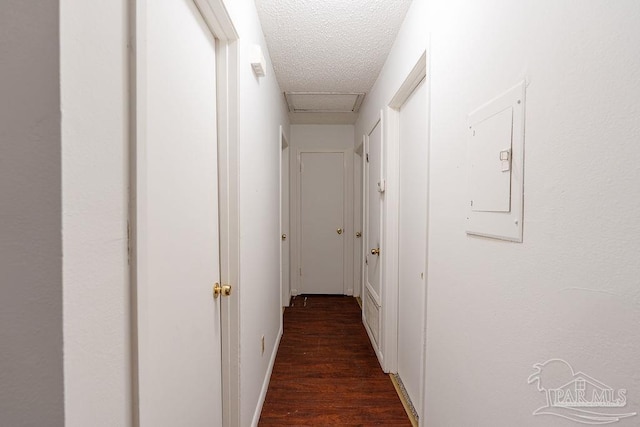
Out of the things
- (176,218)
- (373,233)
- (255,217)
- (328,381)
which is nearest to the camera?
(176,218)

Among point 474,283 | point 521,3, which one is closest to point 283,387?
point 474,283

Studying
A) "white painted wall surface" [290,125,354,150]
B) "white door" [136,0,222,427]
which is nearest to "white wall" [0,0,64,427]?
"white door" [136,0,222,427]

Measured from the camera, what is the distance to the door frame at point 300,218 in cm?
408

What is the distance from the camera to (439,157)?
1.33 m

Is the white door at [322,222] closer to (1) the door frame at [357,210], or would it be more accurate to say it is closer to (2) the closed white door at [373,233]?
(1) the door frame at [357,210]

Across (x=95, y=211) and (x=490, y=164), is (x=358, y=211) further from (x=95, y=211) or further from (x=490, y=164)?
(x=95, y=211)

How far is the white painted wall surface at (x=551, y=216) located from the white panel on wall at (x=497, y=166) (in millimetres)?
29

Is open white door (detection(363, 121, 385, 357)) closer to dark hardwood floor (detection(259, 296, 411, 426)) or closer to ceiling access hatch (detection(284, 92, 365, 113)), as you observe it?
dark hardwood floor (detection(259, 296, 411, 426))

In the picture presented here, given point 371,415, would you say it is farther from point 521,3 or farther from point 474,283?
point 521,3

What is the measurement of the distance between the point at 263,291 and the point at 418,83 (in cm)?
159

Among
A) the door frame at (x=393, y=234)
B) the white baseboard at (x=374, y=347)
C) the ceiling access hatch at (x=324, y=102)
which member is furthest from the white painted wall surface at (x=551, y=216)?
the ceiling access hatch at (x=324, y=102)

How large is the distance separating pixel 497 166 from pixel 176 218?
36.4 inches

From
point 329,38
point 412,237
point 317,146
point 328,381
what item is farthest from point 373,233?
point 317,146

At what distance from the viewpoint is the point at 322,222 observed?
4148mm
